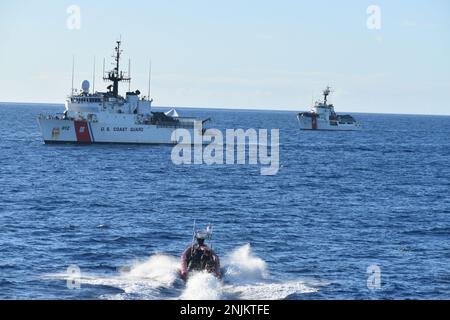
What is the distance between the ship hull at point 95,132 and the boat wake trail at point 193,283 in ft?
269

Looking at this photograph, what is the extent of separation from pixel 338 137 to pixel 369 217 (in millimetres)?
128751

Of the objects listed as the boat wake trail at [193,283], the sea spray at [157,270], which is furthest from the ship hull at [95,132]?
the boat wake trail at [193,283]

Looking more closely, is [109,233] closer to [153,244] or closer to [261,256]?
[153,244]

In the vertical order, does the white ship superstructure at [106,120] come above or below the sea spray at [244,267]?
above

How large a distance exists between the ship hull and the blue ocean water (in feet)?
38.6

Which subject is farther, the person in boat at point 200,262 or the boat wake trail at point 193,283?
the person in boat at point 200,262

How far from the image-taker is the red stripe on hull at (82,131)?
406ft

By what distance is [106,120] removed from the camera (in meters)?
124

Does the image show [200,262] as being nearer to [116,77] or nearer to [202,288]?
[202,288]

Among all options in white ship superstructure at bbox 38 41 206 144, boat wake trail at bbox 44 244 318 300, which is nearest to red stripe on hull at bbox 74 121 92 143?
white ship superstructure at bbox 38 41 206 144

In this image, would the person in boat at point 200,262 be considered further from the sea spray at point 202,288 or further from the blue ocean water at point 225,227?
the blue ocean water at point 225,227

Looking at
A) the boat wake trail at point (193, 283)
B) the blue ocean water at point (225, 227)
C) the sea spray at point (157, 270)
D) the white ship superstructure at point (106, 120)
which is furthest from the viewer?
the white ship superstructure at point (106, 120)

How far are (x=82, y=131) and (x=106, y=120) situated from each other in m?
4.59
